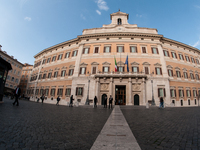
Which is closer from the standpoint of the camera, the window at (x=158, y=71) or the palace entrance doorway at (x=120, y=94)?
the palace entrance doorway at (x=120, y=94)

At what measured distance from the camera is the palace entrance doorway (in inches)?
839

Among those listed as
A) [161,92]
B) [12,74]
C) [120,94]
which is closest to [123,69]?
[120,94]

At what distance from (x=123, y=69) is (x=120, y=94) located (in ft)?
17.2

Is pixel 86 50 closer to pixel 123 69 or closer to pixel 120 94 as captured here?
pixel 123 69

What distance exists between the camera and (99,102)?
2120cm

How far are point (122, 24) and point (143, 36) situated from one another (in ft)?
21.2

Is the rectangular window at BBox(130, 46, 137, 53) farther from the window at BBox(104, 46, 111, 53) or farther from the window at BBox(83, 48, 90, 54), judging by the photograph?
the window at BBox(83, 48, 90, 54)

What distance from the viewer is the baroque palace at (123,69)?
21.1 m

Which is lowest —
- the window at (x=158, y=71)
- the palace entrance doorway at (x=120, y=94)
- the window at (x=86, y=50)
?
the palace entrance doorway at (x=120, y=94)

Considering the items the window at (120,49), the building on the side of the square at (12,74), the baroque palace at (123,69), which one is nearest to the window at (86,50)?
the baroque palace at (123,69)

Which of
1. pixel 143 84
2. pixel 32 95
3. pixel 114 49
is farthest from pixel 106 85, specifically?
pixel 32 95

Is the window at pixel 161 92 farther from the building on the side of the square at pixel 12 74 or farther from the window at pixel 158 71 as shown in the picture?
the building on the side of the square at pixel 12 74

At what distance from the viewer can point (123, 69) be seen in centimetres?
2247

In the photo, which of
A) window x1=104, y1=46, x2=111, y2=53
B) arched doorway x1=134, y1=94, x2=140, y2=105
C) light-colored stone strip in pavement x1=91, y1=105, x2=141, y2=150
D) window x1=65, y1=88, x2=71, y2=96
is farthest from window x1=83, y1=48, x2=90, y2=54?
light-colored stone strip in pavement x1=91, y1=105, x2=141, y2=150
